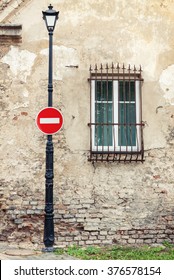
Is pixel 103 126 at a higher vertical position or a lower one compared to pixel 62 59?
lower

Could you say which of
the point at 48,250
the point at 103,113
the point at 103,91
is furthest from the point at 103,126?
the point at 48,250

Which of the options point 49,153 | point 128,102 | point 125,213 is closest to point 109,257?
point 125,213

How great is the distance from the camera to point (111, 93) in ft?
36.0

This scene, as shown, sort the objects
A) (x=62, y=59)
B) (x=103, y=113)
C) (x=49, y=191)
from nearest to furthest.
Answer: (x=49, y=191) < (x=62, y=59) < (x=103, y=113)

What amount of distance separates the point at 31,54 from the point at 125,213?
3.86 metres

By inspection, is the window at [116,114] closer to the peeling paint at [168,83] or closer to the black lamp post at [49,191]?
the peeling paint at [168,83]

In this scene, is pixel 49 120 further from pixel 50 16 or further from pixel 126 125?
pixel 126 125

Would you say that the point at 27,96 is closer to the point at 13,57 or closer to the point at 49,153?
the point at 13,57

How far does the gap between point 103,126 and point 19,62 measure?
222 cm

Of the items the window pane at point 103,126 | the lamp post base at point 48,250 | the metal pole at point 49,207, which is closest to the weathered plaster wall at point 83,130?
the window pane at point 103,126

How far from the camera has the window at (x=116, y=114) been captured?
10.8 meters

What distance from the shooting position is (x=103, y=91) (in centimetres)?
1098

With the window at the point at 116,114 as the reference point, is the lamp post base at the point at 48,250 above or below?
below

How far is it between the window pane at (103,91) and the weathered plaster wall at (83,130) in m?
0.30
